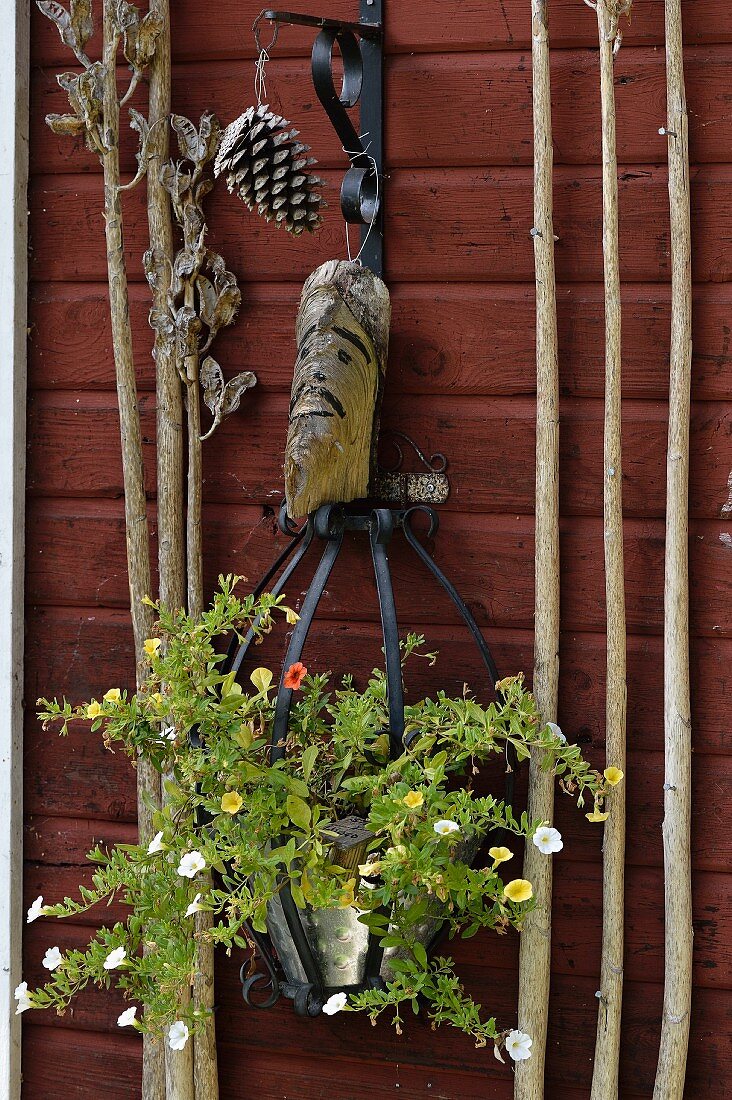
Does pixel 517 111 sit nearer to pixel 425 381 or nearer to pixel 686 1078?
pixel 425 381

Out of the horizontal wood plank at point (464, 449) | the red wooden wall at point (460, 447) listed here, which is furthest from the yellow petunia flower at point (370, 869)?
the horizontal wood plank at point (464, 449)

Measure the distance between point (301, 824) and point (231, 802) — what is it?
0.25 ft

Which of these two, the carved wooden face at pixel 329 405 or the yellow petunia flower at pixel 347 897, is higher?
the carved wooden face at pixel 329 405

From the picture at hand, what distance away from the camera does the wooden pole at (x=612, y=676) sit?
1147 mm

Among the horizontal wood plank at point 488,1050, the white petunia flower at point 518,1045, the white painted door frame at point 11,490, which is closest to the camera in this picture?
the white petunia flower at point 518,1045

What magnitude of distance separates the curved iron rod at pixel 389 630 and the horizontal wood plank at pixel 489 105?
486mm

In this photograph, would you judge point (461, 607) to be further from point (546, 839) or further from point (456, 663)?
point (546, 839)

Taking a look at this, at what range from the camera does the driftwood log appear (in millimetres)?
1074

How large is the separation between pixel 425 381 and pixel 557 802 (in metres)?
0.56

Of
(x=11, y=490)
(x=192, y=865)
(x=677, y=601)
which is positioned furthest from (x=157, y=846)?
(x=677, y=601)

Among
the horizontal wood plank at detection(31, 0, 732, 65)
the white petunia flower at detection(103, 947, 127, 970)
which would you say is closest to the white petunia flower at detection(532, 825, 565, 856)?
the white petunia flower at detection(103, 947, 127, 970)

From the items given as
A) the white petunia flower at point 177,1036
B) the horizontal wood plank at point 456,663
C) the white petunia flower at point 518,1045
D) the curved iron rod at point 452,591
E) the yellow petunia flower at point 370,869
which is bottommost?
the white petunia flower at point 518,1045

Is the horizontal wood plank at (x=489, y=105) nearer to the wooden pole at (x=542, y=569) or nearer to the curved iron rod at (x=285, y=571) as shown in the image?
the wooden pole at (x=542, y=569)

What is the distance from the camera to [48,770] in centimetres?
134
